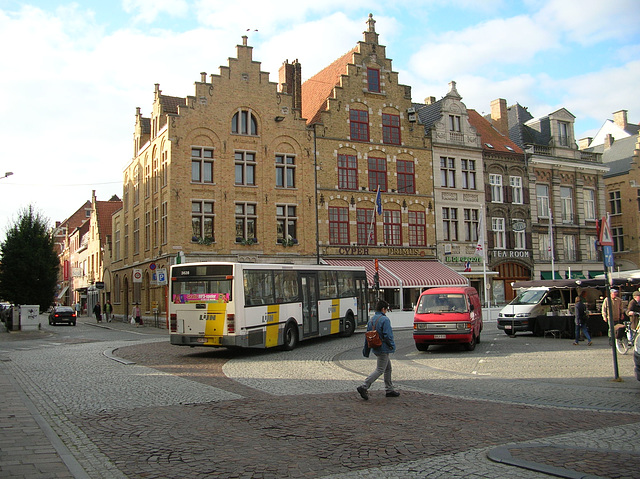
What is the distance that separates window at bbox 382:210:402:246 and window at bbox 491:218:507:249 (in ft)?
26.0

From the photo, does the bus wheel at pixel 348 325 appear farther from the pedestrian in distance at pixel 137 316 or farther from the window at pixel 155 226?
the pedestrian in distance at pixel 137 316

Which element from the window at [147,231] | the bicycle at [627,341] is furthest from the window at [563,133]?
the bicycle at [627,341]

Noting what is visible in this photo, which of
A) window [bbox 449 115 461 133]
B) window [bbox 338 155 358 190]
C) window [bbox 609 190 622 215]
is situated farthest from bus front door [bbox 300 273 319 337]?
window [bbox 609 190 622 215]

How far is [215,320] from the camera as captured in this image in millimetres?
17172

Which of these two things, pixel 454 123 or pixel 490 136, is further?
pixel 490 136

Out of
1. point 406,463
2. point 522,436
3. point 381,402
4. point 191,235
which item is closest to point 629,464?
point 522,436

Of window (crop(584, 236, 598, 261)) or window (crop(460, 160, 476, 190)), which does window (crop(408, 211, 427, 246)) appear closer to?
window (crop(460, 160, 476, 190))

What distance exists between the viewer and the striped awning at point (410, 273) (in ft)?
120

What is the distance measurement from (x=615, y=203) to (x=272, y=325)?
43.5 meters

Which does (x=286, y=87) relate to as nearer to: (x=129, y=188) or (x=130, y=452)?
(x=129, y=188)

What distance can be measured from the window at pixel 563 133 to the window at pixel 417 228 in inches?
595

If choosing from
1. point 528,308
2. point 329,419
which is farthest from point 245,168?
point 329,419

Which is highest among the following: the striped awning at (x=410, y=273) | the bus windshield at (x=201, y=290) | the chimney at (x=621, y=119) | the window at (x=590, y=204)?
the chimney at (x=621, y=119)

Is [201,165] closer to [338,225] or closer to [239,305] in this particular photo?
[338,225]
